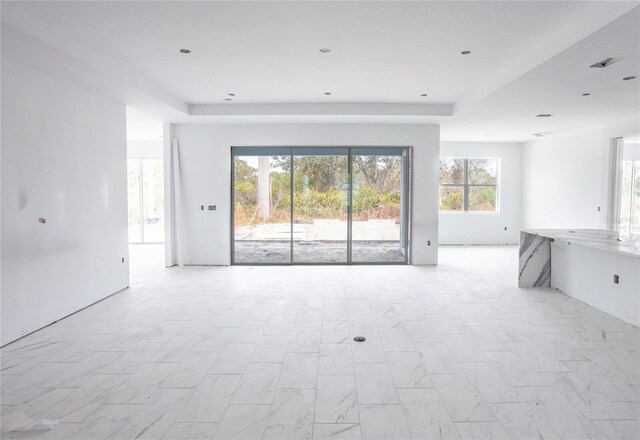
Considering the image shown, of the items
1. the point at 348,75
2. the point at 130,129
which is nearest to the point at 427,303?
the point at 348,75

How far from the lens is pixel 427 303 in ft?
15.9

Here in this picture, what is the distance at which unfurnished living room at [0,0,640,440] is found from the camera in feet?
8.55

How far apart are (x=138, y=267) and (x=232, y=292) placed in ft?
9.77

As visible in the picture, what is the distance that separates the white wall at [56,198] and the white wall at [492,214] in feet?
25.6

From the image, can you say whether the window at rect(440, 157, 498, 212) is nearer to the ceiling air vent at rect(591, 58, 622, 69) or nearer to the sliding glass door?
the sliding glass door

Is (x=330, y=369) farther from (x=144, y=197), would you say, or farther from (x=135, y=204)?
(x=135, y=204)

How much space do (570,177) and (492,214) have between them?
7.47 ft

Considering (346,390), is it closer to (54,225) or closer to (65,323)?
(65,323)

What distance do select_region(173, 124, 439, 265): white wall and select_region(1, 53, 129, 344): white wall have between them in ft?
5.75

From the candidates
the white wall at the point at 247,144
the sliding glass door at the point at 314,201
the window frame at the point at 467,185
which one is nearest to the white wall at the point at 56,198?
the white wall at the point at 247,144

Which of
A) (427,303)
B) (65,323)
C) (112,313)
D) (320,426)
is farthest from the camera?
(427,303)

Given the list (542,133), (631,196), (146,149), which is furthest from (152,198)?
(631,196)

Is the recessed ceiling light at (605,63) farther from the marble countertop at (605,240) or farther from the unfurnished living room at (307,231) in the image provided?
the marble countertop at (605,240)

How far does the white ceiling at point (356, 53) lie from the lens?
324 cm
